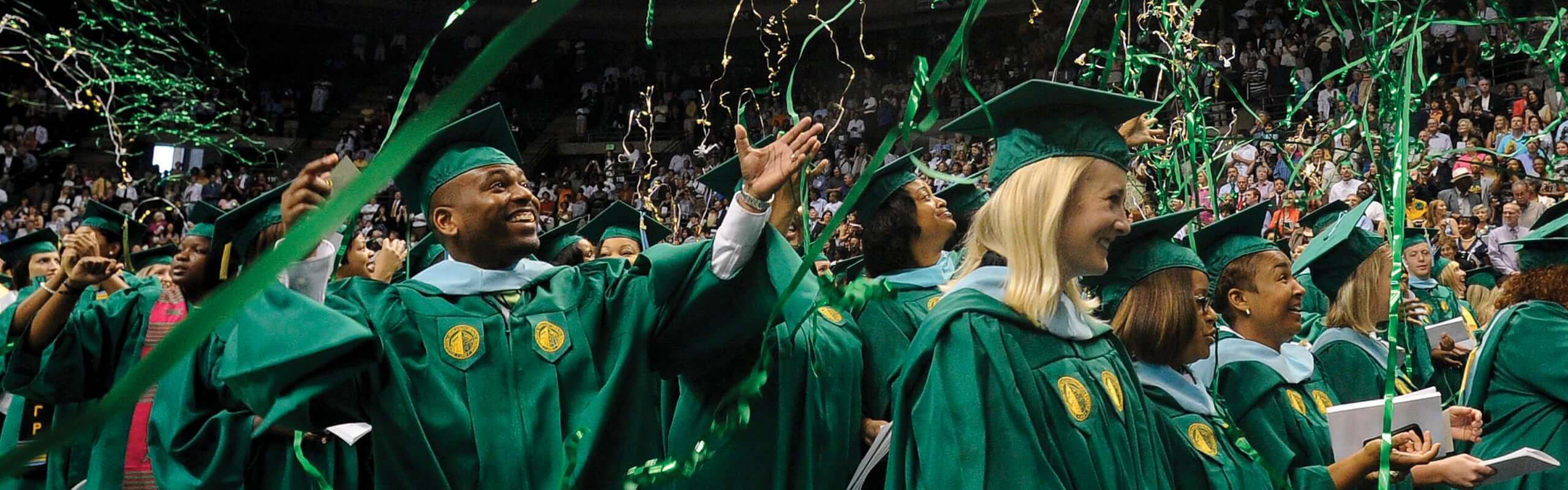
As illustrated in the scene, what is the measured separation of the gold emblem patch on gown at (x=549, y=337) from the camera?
10.8ft

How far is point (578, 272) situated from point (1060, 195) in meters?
1.33

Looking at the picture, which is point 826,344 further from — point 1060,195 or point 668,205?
point 668,205

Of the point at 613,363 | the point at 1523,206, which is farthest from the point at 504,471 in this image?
the point at 1523,206

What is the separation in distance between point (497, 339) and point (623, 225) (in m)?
3.07

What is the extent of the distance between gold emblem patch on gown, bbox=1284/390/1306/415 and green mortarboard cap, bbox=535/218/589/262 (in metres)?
3.03

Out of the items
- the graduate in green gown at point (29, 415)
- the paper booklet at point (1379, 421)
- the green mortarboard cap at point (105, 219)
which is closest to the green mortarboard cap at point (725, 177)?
the paper booklet at point (1379, 421)

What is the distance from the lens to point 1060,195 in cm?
264

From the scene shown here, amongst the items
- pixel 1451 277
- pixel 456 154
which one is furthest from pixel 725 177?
pixel 1451 277

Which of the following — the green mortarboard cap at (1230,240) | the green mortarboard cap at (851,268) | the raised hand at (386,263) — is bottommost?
the raised hand at (386,263)

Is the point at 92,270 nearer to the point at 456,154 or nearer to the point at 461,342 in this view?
the point at 456,154

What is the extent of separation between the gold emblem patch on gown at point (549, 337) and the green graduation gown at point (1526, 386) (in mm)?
3281

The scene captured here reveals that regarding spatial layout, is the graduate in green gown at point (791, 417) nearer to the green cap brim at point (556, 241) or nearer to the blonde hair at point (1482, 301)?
the green cap brim at point (556, 241)

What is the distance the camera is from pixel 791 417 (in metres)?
3.78

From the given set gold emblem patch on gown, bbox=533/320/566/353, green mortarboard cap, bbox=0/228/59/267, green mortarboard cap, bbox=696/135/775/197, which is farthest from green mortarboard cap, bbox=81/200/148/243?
gold emblem patch on gown, bbox=533/320/566/353
